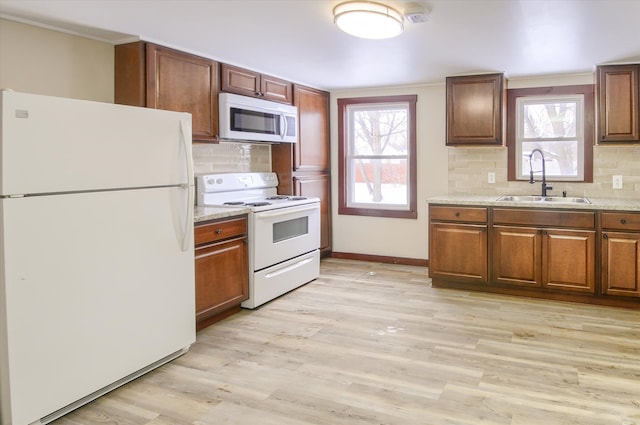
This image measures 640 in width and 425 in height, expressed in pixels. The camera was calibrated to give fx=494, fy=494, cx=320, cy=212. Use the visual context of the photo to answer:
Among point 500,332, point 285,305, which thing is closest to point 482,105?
point 500,332

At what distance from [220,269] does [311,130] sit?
7.94 ft

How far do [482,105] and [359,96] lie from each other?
1535mm

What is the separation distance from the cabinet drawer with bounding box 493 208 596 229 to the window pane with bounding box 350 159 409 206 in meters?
1.46

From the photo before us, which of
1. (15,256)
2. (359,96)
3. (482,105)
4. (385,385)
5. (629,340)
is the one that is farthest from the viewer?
(359,96)

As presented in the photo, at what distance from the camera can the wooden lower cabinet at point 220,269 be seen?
11.0 ft

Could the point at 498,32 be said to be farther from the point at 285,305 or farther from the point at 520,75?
the point at 285,305

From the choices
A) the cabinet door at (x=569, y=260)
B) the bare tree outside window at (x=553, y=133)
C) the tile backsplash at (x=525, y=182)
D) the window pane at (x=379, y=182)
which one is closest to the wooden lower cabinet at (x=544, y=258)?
the cabinet door at (x=569, y=260)

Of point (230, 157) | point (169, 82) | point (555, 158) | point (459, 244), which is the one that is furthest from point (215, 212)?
point (555, 158)

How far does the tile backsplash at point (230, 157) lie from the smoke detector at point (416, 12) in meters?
2.00

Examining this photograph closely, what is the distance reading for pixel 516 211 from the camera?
425cm

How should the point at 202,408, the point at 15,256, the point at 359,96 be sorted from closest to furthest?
the point at 15,256 → the point at 202,408 → the point at 359,96

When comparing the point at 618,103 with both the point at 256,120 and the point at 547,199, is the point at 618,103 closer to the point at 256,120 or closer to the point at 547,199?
the point at 547,199

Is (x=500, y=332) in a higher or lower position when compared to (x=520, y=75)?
lower

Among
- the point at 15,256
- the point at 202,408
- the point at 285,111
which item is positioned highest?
the point at 285,111
